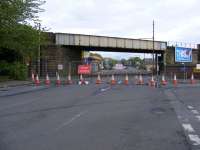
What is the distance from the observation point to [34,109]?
15.9m

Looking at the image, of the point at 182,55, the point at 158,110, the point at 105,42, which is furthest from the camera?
the point at 182,55

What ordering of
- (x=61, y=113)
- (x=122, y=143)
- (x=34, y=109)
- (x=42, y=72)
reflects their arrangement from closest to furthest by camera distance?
(x=122, y=143) → (x=61, y=113) → (x=34, y=109) → (x=42, y=72)

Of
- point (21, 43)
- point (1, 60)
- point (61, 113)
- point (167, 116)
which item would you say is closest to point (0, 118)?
point (61, 113)

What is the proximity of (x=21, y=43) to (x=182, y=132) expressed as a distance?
33.3 m

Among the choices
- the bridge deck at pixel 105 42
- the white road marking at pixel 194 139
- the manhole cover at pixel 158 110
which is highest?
the bridge deck at pixel 105 42

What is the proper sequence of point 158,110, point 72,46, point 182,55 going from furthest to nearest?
point 182,55, point 72,46, point 158,110

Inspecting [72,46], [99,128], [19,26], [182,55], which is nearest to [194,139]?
[99,128]

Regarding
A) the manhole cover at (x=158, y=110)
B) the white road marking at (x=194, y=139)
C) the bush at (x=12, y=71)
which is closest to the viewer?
the white road marking at (x=194, y=139)

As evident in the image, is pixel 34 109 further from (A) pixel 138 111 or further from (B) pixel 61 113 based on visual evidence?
(A) pixel 138 111

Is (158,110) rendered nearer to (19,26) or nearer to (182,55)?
(19,26)

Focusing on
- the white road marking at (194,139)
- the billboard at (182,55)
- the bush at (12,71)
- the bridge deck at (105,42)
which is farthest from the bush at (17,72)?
the white road marking at (194,139)

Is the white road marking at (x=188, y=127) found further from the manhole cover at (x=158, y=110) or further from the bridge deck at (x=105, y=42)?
the bridge deck at (x=105, y=42)

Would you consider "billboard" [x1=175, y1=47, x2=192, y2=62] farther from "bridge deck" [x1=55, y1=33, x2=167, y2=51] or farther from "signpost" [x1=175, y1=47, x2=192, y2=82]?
"bridge deck" [x1=55, y1=33, x2=167, y2=51]

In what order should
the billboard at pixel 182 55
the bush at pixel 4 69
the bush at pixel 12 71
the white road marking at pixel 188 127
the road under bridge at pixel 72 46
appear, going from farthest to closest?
the billboard at pixel 182 55 < the road under bridge at pixel 72 46 < the bush at pixel 12 71 < the bush at pixel 4 69 < the white road marking at pixel 188 127
